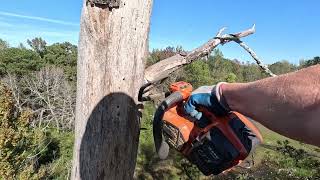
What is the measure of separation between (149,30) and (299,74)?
3.89 feet

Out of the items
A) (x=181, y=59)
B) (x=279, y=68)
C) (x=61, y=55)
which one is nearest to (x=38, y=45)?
(x=61, y=55)

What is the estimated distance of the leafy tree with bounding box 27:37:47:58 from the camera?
1850 inches

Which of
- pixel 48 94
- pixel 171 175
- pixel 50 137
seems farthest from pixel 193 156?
pixel 48 94

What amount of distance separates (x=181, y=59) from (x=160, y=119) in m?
1.35

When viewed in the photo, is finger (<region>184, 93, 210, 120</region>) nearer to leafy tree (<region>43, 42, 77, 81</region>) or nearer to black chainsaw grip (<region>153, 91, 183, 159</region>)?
black chainsaw grip (<region>153, 91, 183, 159</region>)

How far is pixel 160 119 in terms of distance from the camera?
2.23 m

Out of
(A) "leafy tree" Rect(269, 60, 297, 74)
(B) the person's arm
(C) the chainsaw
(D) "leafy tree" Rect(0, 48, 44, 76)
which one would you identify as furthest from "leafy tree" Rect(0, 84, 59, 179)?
(D) "leafy tree" Rect(0, 48, 44, 76)

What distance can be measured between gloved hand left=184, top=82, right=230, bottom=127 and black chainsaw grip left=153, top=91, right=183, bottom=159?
7 cm

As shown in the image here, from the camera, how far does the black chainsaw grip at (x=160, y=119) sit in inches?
85.7

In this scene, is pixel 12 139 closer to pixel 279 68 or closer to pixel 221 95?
pixel 279 68

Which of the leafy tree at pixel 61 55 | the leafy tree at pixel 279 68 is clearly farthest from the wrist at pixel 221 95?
the leafy tree at pixel 61 55

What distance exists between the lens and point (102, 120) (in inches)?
91.9

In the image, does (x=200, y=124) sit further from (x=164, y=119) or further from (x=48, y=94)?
(x=48, y=94)

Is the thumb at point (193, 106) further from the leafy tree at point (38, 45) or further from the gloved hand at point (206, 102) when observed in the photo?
the leafy tree at point (38, 45)
